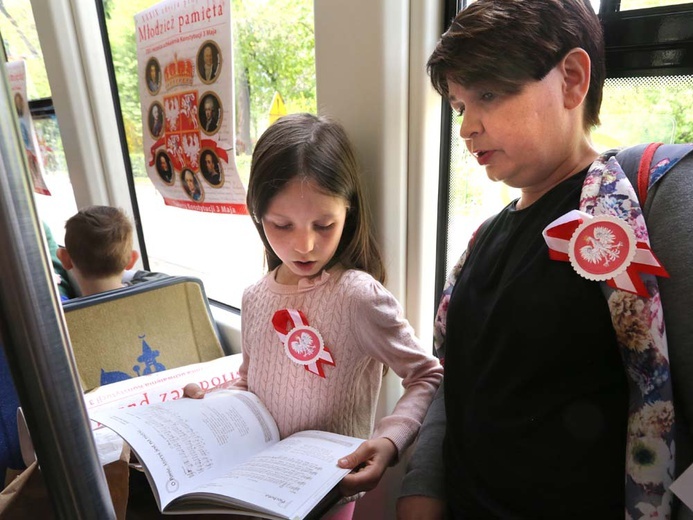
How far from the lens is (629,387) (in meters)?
0.56

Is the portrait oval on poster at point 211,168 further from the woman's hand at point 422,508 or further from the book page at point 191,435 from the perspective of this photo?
the woman's hand at point 422,508

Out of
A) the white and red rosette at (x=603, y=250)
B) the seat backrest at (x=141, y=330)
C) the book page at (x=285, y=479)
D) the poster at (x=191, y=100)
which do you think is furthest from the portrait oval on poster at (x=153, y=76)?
the white and red rosette at (x=603, y=250)

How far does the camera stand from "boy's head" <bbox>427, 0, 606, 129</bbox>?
1.93 feet

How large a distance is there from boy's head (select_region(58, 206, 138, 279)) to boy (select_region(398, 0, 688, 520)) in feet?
4.00

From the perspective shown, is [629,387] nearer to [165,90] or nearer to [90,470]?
[90,470]

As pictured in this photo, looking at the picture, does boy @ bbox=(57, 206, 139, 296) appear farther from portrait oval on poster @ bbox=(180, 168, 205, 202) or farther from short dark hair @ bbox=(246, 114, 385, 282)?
short dark hair @ bbox=(246, 114, 385, 282)

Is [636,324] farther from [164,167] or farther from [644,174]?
[164,167]

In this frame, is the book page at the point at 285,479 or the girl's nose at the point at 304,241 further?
the girl's nose at the point at 304,241

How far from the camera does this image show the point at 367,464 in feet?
2.47

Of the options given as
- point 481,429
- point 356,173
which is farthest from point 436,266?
point 481,429

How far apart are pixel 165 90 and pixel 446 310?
1.28 metres

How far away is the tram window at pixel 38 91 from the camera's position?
7.04 ft

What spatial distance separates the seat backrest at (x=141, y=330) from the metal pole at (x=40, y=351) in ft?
3.72

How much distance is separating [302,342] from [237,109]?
0.83 meters
